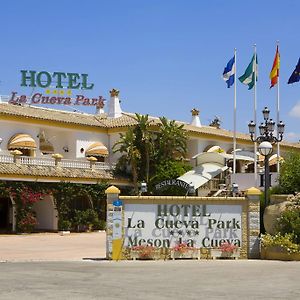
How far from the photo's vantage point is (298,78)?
35812 mm

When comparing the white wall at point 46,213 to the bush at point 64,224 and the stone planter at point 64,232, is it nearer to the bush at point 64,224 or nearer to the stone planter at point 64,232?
the bush at point 64,224

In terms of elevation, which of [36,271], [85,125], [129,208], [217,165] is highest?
[85,125]

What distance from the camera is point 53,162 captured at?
145ft

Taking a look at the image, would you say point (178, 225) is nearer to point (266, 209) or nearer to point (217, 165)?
point (266, 209)

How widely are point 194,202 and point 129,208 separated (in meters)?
2.24

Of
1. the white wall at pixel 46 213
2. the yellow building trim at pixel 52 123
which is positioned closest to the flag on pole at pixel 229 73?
the yellow building trim at pixel 52 123

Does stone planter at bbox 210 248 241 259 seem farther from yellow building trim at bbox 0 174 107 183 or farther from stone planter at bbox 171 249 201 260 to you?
yellow building trim at bbox 0 174 107 183

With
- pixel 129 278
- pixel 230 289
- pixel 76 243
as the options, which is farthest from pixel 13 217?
pixel 230 289

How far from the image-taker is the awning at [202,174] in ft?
140

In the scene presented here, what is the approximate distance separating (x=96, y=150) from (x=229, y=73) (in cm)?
1345

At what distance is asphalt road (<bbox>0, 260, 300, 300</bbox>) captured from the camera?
12906mm

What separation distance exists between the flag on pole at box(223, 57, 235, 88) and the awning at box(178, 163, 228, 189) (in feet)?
21.8

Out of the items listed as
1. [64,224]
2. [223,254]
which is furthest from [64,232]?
[223,254]

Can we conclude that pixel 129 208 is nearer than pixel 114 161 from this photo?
Yes
